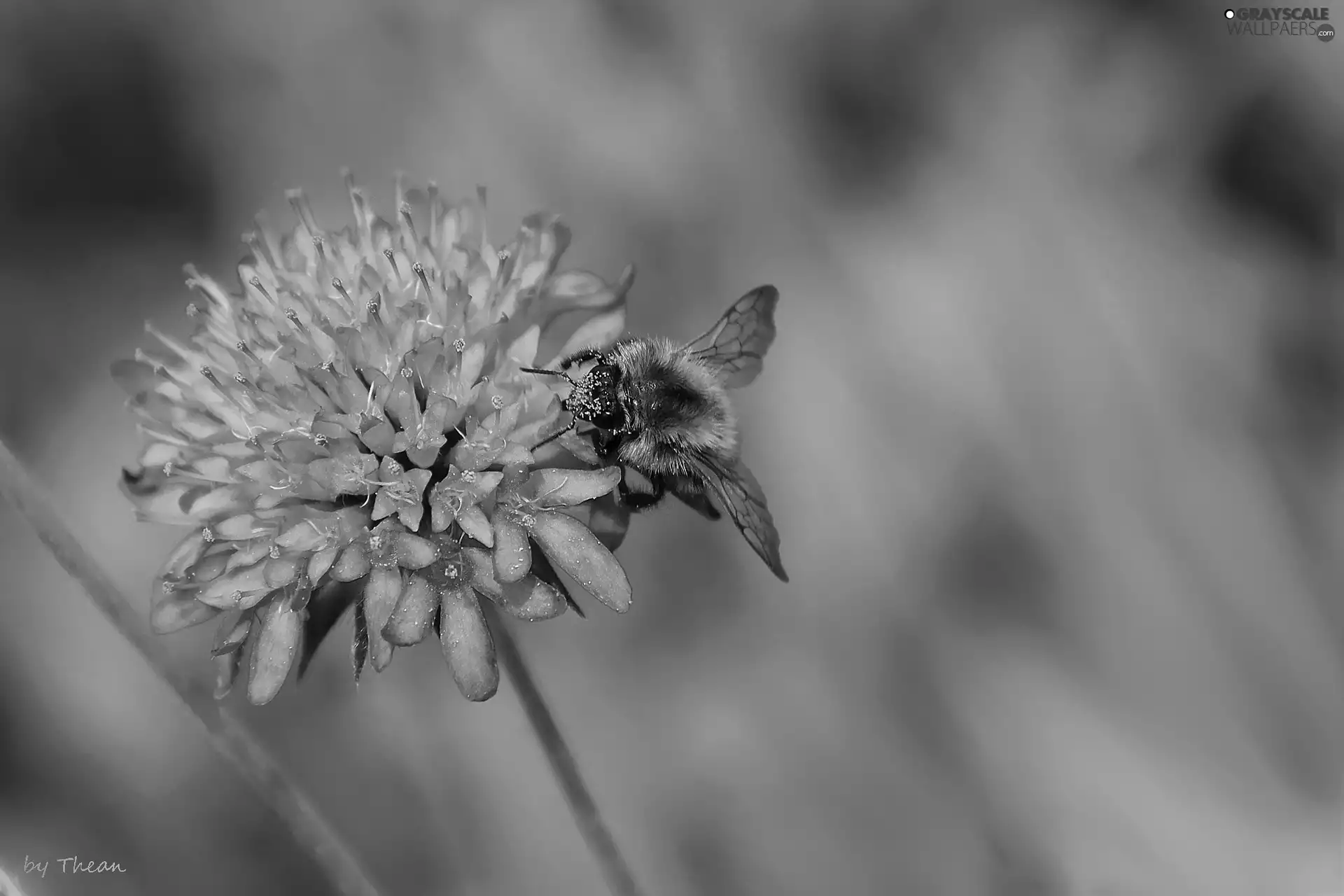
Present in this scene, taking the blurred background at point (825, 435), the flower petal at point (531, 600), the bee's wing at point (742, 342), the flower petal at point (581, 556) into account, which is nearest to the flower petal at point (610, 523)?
the flower petal at point (581, 556)

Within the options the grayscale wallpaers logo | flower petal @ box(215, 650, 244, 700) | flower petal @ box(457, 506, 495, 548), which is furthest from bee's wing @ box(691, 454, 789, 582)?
the grayscale wallpaers logo

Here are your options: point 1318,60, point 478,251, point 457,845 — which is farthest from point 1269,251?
point 457,845

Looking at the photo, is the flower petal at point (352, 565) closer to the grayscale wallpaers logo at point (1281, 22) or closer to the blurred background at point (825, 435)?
the blurred background at point (825, 435)

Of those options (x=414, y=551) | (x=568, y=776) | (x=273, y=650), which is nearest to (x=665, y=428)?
(x=414, y=551)

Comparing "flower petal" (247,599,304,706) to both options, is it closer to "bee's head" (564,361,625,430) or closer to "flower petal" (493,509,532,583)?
"flower petal" (493,509,532,583)

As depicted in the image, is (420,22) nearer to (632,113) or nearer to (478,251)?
(632,113)

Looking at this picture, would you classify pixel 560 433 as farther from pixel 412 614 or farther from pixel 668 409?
pixel 412 614
